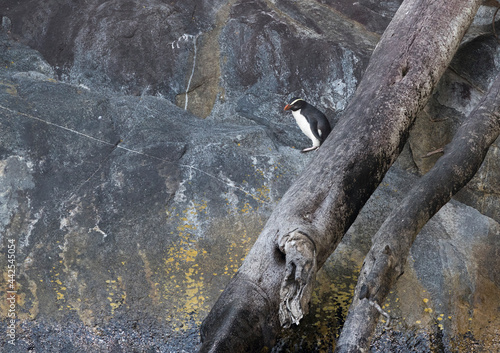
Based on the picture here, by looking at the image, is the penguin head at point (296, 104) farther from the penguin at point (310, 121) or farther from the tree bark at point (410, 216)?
the tree bark at point (410, 216)

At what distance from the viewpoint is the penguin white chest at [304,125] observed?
166 inches

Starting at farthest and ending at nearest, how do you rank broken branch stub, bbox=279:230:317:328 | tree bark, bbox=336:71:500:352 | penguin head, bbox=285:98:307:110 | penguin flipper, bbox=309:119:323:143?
penguin head, bbox=285:98:307:110 < penguin flipper, bbox=309:119:323:143 < tree bark, bbox=336:71:500:352 < broken branch stub, bbox=279:230:317:328

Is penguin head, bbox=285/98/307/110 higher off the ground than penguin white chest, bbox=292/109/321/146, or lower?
higher

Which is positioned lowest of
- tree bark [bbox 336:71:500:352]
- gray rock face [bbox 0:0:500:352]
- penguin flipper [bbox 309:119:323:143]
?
gray rock face [bbox 0:0:500:352]

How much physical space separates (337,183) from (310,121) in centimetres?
142

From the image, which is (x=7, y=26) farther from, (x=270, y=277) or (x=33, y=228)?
(x=270, y=277)

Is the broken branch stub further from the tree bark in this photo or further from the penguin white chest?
the penguin white chest

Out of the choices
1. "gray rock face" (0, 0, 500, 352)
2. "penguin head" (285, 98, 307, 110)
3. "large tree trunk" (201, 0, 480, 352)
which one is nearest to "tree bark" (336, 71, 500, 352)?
"large tree trunk" (201, 0, 480, 352)

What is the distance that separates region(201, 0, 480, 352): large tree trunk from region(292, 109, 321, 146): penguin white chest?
74cm

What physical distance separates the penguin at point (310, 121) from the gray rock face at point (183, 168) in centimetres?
17

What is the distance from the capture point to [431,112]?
4637mm

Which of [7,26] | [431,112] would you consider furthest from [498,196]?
[7,26]

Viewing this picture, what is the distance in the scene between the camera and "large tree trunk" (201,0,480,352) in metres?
2.38

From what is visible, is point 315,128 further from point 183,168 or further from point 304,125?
point 183,168
